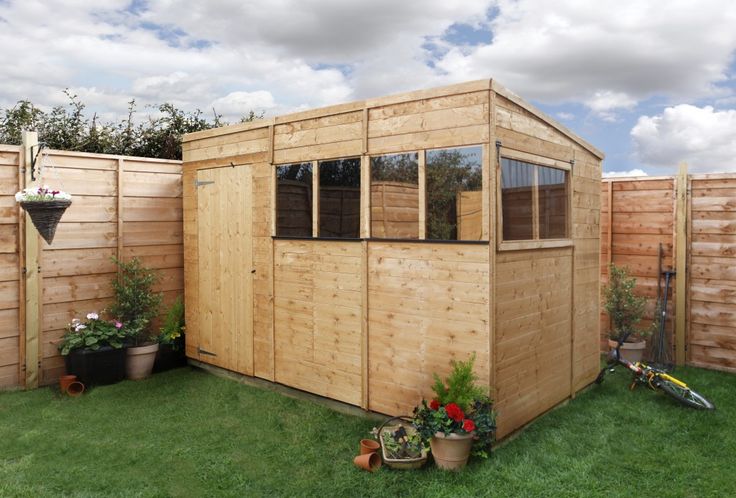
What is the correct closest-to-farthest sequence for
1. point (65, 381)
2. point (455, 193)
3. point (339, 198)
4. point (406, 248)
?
point (455, 193)
point (406, 248)
point (339, 198)
point (65, 381)

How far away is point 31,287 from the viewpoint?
5855 mm

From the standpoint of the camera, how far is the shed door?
19.4ft

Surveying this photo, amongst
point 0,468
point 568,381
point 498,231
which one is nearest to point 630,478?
point 568,381

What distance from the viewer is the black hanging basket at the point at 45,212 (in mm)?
5172

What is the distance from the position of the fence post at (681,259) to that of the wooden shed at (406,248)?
151 cm

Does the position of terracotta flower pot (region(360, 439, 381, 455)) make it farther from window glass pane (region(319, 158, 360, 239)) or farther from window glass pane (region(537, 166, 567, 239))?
window glass pane (region(537, 166, 567, 239))

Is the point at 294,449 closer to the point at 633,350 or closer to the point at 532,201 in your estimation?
the point at 532,201

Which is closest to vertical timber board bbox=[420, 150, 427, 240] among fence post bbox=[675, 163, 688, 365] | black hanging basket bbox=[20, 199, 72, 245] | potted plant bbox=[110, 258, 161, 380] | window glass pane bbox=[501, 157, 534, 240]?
window glass pane bbox=[501, 157, 534, 240]

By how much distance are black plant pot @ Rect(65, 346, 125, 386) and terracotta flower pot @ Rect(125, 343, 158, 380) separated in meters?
0.16

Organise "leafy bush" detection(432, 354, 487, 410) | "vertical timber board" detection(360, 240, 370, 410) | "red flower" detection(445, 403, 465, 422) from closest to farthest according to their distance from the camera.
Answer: "red flower" detection(445, 403, 465, 422), "leafy bush" detection(432, 354, 487, 410), "vertical timber board" detection(360, 240, 370, 410)

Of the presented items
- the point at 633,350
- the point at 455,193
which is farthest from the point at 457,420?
the point at 633,350

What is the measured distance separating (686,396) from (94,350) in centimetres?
593

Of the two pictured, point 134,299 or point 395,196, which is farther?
point 134,299

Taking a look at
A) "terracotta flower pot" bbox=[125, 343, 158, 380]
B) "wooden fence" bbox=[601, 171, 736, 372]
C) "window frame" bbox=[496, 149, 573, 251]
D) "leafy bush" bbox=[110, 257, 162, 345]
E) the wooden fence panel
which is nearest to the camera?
"window frame" bbox=[496, 149, 573, 251]
